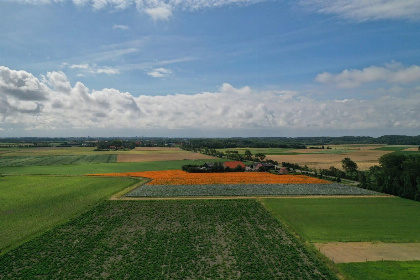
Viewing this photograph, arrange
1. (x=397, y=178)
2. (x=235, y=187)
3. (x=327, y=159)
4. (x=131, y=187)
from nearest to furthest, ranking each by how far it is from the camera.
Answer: (x=397, y=178) < (x=131, y=187) < (x=235, y=187) < (x=327, y=159)

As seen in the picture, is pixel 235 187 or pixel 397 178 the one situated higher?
pixel 397 178

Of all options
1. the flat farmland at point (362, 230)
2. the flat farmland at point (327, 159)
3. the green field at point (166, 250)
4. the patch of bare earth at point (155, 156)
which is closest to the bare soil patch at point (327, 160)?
the flat farmland at point (327, 159)

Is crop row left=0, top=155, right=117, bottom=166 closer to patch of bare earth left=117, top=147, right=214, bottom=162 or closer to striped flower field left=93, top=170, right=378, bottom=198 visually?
patch of bare earth left=117, top=147, right=214, bottom=162

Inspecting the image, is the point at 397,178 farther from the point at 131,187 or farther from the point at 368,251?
the point at 131,187

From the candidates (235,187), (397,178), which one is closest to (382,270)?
(397,178)

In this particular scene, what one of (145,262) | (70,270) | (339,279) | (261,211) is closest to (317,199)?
(261,211)

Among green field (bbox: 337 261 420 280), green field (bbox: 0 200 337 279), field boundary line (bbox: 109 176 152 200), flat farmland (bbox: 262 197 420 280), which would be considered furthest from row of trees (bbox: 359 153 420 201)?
field boundary line (bbox: 109 176 152 200)

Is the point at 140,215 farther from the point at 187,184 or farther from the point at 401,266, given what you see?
the point at 401,266
